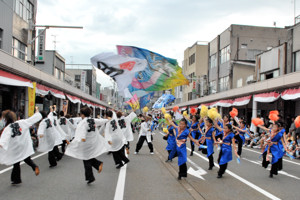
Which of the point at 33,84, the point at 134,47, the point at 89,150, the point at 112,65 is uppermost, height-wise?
the point at 134,47

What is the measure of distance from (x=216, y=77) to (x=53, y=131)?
31761mm

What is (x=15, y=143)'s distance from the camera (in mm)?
6852

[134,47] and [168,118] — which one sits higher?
[134,47]

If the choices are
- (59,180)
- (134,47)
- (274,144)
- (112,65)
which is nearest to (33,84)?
(112,65)

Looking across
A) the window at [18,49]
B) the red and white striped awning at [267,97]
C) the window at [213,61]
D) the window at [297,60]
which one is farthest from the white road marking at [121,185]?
the window at [213,61]

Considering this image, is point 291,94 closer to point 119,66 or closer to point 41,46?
point 119,66

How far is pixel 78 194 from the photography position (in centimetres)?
591

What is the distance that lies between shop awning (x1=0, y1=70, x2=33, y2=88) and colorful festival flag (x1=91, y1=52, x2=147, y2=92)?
3332mm

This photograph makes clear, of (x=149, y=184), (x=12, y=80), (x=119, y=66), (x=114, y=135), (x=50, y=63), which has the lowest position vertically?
(x=149, y=184)

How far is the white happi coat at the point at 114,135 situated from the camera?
8.93 metres

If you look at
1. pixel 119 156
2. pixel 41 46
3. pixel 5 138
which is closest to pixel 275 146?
pixel 119 156

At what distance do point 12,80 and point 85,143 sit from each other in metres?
7.22

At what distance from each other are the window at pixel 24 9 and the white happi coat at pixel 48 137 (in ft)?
48.2

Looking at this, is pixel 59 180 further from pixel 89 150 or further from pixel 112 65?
pixel 112 65
